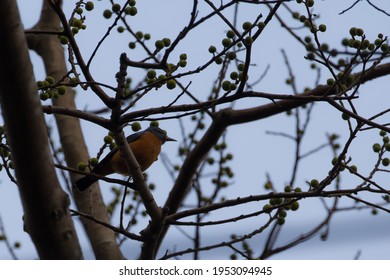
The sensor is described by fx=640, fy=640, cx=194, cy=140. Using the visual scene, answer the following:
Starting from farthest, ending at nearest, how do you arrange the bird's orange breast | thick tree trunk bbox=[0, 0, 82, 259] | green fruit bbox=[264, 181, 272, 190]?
the bird's orange breast < green fruit bbox=[264, 181, 272, 190] < thick tree trunk bbox=[0, 0, 82, 259]

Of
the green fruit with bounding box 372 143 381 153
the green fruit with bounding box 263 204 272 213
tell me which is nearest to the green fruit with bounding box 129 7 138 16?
the green fruit with bounding box 263 204 272 213

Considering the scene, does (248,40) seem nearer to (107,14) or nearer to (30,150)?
(107,14)

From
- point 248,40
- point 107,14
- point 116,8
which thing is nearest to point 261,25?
point 248,40

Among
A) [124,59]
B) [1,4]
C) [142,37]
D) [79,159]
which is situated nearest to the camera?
[1,4]

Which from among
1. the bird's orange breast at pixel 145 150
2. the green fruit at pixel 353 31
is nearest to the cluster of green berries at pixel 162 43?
the green fruit at pixel 353 31

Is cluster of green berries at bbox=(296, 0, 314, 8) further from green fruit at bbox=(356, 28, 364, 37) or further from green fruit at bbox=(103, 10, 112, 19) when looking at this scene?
green fruit at bbox=(103, 10, 112, 19)

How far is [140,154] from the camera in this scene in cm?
687

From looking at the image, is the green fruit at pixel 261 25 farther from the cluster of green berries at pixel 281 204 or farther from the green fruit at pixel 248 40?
the cluster of green berries at pixel 281 204

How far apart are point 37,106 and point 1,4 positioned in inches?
18.0

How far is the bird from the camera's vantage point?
21.4ft

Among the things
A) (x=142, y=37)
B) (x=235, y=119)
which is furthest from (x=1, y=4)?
(x=235, y=119)

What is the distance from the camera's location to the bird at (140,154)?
652 centimetres
